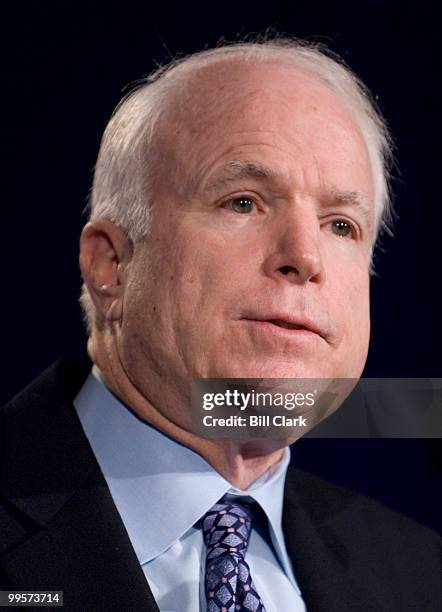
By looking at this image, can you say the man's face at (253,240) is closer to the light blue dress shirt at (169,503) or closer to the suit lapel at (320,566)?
the light blue dress shirt at (169,503)

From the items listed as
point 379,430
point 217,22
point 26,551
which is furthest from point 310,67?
point 26,551

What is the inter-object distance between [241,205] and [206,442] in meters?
0.41

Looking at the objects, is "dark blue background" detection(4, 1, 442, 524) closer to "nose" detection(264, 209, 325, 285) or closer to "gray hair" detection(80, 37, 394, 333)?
"gray hair" detection(80, 37, 394, 333)

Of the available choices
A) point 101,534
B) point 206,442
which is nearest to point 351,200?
point 206,442

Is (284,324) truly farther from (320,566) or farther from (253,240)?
(320,566)

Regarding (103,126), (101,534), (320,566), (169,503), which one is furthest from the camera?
(103,126)

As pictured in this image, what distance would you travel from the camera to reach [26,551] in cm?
146

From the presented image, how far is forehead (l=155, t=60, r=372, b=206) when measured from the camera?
1657 mm

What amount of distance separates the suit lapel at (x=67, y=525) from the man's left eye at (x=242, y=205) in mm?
450

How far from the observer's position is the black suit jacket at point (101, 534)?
1459 mm

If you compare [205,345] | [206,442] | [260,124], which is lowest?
[206,442]

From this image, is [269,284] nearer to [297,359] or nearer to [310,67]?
[297,359]

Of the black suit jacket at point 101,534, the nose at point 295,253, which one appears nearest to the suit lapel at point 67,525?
the black suit jacket at point 101,534

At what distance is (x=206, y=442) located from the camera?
171 cm
